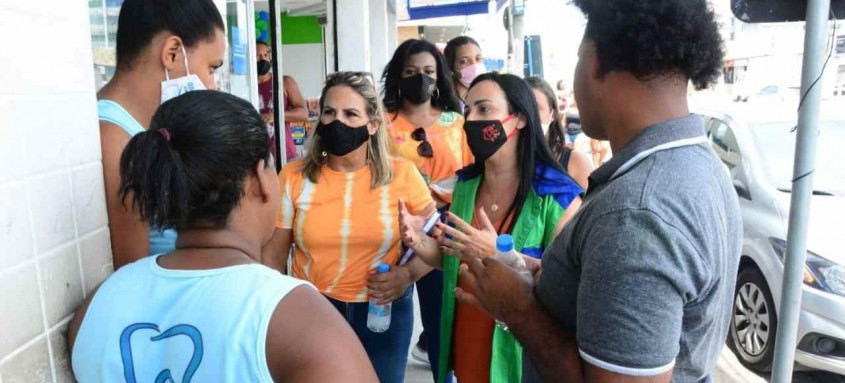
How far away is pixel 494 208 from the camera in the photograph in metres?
2.50

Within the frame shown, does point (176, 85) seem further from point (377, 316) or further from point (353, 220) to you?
point (377, 316)

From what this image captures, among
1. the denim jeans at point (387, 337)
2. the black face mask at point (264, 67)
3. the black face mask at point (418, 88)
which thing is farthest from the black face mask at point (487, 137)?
the black face mask at point (264, 67)

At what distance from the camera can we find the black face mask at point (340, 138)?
269 cm

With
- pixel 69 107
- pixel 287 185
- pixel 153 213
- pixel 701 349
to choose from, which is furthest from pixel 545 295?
pixel 287 185

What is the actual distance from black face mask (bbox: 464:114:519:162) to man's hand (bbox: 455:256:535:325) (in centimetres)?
101

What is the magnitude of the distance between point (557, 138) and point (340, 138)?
1.71 m

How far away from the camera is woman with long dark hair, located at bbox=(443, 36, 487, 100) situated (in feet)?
15.2

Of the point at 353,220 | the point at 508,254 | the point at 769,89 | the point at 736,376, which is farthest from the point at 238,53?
the point at 769,89

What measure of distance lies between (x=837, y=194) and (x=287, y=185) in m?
4.06

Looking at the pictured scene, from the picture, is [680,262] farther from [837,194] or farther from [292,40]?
[292,40]

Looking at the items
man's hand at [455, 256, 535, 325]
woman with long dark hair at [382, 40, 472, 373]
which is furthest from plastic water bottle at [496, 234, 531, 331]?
woman with long dark hair at [382, 40, 472, 373]

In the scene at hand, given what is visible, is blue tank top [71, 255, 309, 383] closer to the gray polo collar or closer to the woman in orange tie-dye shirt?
the gray polo collar

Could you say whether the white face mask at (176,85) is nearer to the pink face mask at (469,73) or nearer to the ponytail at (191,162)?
the ponytail at (191,162)

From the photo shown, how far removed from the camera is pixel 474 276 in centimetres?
157
